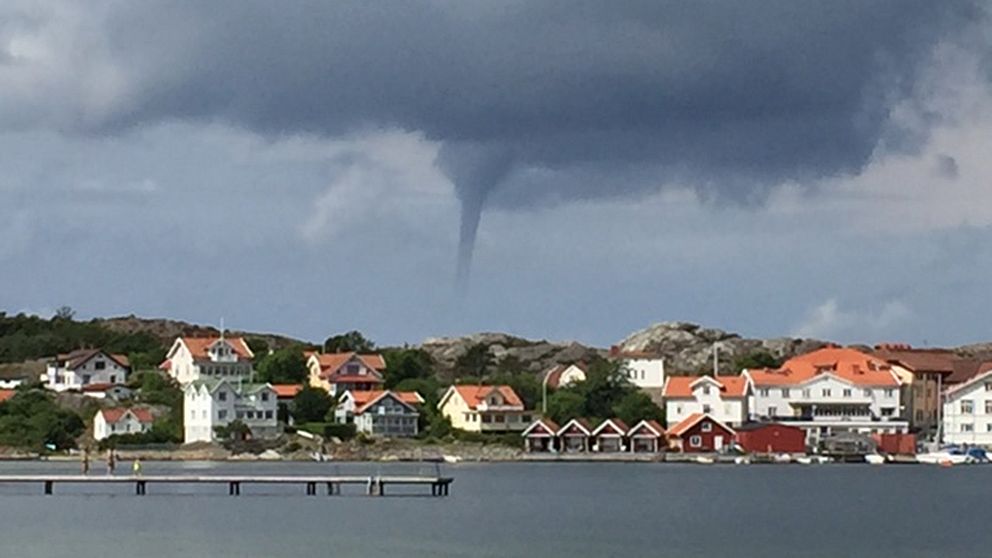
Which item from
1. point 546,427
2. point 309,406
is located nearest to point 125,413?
point 309,406

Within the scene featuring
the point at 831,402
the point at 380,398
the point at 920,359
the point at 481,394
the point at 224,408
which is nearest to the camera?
the point at 224,408

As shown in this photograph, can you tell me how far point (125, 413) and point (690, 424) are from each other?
35.1 meters

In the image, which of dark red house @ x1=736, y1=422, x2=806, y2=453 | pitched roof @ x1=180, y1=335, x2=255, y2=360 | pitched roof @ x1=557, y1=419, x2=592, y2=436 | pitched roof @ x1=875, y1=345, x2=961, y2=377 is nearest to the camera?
dark red house @ x1=736, y1=422, x2=806, y2=453

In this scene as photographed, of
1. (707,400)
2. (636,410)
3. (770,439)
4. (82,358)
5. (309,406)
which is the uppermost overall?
(82,358)

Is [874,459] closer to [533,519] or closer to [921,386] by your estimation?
[921,386]

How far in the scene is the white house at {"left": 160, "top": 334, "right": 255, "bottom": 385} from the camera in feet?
413

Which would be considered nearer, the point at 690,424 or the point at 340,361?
the point at 690,424

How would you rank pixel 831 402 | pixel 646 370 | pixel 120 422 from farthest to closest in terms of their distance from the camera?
pixel 646 370 < pixel 831 402 < pixel 120 422

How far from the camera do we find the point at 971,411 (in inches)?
4500

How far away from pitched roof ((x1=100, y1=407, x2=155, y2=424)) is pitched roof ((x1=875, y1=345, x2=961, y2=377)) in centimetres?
4959

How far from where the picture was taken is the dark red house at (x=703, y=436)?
11125cm

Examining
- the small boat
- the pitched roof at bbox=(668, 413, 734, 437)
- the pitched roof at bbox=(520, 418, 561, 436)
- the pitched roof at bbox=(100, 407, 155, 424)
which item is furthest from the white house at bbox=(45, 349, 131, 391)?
the small boat

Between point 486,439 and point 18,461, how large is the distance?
28.7 meters

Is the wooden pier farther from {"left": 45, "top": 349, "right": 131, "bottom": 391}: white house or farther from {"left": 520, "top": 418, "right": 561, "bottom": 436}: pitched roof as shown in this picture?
{"left": 45, "top": 349, "right": 131, "bottom": 391}: white house
